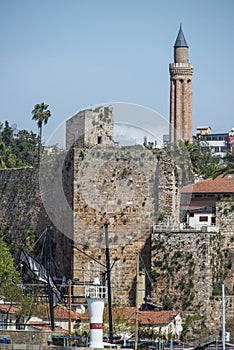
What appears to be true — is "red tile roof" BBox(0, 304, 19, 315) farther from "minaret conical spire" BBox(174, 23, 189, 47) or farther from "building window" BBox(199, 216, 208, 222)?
"minaret conical spire" BBox(174, 23, 189, 47)

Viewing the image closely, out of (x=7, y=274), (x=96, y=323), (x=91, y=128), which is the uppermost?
(x=91, y=128)

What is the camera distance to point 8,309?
4797cm

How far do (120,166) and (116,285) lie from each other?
4.09m

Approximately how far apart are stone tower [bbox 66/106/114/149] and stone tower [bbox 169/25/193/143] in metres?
45.9

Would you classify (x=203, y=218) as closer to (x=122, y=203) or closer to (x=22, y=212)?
(x=22, y=212)

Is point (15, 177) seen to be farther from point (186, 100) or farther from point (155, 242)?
point (186, 100)

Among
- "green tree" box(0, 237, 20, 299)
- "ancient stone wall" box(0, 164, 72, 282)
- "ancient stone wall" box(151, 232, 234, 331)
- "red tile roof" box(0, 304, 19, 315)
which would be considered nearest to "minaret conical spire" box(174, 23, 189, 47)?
"ancient stone wall" box(0, 164, 72, 282)

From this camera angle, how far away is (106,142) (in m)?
55.5

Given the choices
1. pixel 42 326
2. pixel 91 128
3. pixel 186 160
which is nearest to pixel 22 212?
pixel 91 128

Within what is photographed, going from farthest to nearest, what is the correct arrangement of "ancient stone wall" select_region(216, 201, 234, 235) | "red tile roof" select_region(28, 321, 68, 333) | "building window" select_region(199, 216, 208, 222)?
"building window" select_region(199, 216, 208, 222) → "ancient stone wall" select_region(216, 201, 234, 235) → "red tile roof" select_region(28, 321, 68, 333)

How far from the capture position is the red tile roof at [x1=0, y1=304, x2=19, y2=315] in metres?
47.5

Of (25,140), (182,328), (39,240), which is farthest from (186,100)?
(182,328)

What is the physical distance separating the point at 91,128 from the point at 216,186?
12038 millimetres

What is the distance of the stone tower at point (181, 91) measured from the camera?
104 metres
